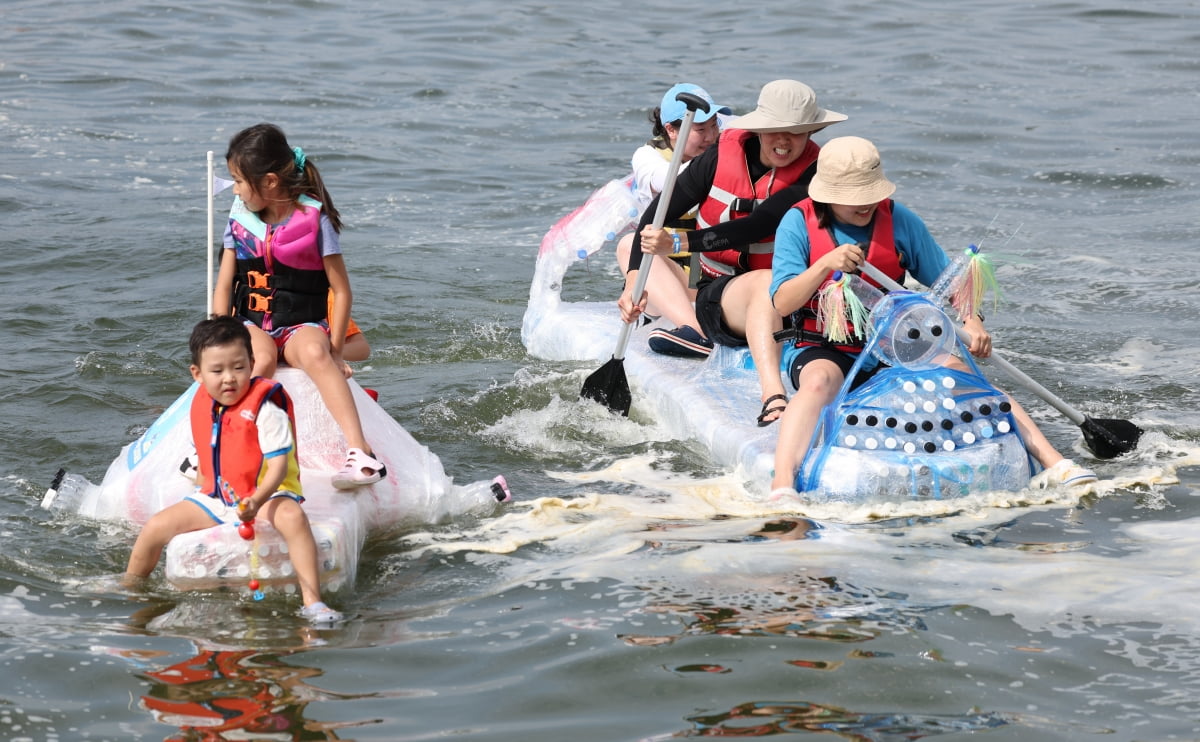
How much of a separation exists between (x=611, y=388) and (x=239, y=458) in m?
2.57

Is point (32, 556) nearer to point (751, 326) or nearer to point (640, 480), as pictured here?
point (640, 480)

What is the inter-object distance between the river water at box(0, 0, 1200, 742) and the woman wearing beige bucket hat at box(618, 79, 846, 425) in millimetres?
576

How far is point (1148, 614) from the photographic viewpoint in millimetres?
4648

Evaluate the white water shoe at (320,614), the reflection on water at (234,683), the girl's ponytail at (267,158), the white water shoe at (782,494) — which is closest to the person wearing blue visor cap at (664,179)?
the white water shoe at (782,494)

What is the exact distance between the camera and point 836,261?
5.53 metres

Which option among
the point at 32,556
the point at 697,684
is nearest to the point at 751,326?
the point at 697,684

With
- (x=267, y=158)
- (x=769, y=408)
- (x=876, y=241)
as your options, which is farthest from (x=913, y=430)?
(x=267, y=158)

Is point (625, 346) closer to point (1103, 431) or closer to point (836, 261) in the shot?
point (836, 261)

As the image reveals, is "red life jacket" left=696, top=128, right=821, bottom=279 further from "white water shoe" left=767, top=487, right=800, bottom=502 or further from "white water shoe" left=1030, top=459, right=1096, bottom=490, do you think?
"white water shoe" left=1030, top=459, right=1096, bottom=490

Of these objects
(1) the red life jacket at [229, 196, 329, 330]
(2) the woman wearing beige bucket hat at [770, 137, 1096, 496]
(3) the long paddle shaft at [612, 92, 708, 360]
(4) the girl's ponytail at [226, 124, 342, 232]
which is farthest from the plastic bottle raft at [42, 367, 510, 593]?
(3) the long paddle shaft at [612, 92, 708, 360]

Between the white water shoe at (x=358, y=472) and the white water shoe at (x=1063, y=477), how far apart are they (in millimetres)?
2492

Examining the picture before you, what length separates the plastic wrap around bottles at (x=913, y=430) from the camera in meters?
5.54

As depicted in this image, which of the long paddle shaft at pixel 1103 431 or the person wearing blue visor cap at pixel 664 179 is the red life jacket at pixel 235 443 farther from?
the long paddle shaft at pixel 1103 431

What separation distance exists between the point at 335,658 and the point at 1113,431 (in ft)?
11.6
